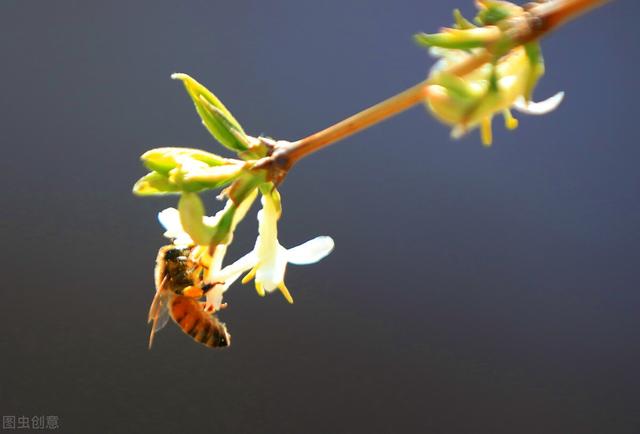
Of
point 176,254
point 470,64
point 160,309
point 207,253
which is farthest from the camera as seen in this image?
point 160,309

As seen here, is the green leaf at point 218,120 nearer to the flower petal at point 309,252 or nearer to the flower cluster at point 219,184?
the flower cluster at point 219,184

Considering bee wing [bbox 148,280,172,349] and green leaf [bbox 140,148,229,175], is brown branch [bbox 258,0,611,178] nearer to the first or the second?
green leaf [bbox 140,148,229,175]

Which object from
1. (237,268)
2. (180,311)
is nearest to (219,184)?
(237,268)

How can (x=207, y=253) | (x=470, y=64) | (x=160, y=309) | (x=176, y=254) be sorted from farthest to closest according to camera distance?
1. (x=160, y=309)
2. (x=176, y=254)
3. (x=207, y=253)
4. (x=470, y=64)

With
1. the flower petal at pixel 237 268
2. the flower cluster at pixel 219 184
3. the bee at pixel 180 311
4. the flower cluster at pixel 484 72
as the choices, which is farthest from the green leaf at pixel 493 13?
the bee at pixel 180 311

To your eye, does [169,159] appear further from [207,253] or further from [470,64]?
[470,64]

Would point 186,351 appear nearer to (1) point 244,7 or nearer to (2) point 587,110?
(1) point 244,7

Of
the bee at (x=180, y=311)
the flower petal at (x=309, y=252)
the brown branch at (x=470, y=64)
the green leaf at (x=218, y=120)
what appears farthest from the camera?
the bee at (x=180, y=311)
